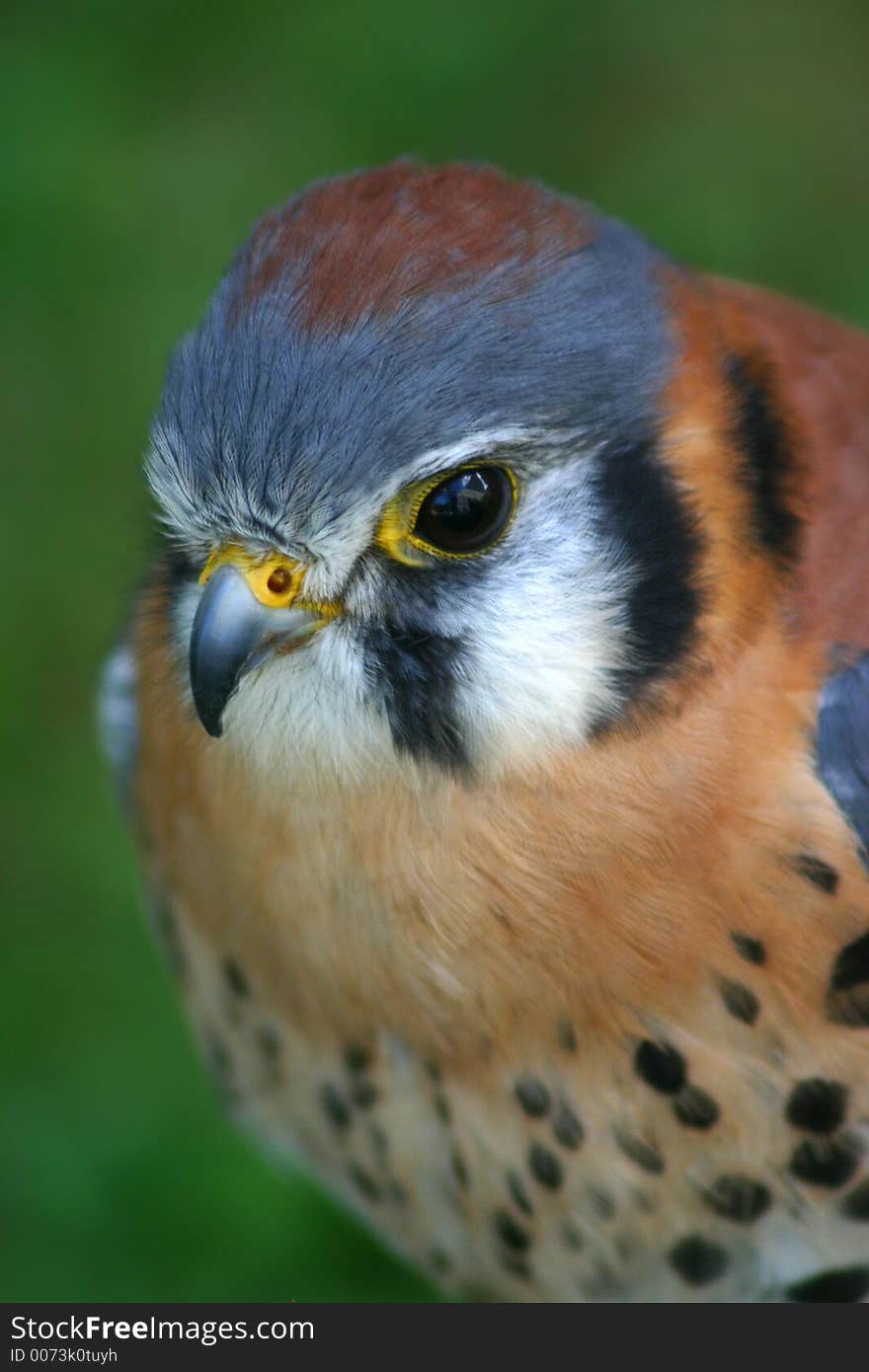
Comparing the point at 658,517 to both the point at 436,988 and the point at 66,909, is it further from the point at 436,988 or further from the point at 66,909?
the point at 66,909

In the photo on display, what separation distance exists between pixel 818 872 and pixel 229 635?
88cm

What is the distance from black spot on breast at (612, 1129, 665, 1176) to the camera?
279 cm

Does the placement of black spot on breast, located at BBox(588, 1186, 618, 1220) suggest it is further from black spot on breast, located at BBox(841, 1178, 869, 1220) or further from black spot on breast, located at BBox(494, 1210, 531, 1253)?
black spot on breast, located at BBox(841, 1178, 869, 1220)

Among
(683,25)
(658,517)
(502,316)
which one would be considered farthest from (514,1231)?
(683,25)

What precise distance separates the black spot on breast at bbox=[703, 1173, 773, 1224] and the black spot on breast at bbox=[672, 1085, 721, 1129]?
12 cm

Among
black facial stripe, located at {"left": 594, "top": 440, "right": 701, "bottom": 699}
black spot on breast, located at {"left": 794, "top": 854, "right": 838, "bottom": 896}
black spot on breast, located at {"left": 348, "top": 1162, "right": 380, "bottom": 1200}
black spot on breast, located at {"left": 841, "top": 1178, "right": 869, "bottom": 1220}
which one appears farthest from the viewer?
black spot on breast, located at {"left": 348, "top": 1162, "right": 380, "bottom": 1200}

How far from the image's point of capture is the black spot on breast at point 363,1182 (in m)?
3.27

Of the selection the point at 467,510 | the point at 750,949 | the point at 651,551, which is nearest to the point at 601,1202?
the point at 750,949

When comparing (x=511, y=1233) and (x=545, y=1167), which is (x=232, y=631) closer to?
(x=545, y=1167)

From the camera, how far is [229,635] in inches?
93.2

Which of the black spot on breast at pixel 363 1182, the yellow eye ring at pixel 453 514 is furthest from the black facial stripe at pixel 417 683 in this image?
the black spot on breast at pixel 363 1182

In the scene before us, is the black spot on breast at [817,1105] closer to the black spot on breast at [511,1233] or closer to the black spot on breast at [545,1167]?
the black spot on breast at [545,1167]

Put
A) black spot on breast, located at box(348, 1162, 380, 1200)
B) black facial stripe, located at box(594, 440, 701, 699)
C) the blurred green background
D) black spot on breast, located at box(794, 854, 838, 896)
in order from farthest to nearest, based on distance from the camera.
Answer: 1. the blurred green background
2. black spot on breast, located at box(348, 1162, 380, 1200)
3. black spot on breast, located at box(794, 854, 838, 896)
4. black facial stripe, located at box(594, 440, 701, 699)

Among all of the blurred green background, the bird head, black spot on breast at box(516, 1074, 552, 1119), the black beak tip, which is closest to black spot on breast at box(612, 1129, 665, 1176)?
black spot on breast at box(516, 1074, 552, 1119)
